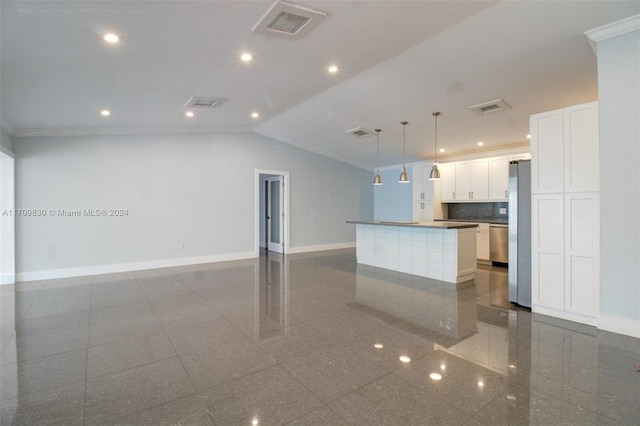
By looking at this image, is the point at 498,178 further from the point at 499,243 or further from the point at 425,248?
the point at 425,248

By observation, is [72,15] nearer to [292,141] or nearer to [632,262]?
[632,262]

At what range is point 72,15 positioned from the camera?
246 cm

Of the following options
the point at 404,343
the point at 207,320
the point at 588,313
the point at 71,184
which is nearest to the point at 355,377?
the point at 404,343

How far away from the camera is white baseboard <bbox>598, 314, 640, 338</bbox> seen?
9.61 ft

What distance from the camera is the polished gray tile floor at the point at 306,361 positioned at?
75.4 inches

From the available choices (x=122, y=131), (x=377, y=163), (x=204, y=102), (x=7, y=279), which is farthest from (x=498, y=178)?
(x=7, y=279)

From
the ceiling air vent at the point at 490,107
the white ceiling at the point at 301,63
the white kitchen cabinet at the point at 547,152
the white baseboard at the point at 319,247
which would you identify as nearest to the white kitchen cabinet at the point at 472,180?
the white ceiling at the point at 301,63

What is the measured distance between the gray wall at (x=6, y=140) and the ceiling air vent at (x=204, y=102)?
277cm

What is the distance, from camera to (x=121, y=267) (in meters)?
6.20

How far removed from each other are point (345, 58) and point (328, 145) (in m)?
4.51

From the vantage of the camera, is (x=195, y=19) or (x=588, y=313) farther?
(x=588, y=313)

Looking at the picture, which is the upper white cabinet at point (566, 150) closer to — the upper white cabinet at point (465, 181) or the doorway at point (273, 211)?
the upper white cabinet at point (465, 181)

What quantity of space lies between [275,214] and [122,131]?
4198 millimetres

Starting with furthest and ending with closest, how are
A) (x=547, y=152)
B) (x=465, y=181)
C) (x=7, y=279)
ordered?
(x=465, y=181), (x=7, y=279), (x=547, y=152)
